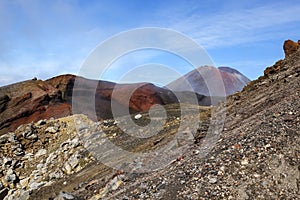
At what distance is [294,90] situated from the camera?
11234mm

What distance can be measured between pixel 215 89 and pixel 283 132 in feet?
56.6

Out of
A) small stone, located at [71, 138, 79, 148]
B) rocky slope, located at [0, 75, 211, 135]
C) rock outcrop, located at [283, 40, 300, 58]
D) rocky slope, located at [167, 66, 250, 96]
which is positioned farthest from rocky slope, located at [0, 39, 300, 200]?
rocky slope, located at [167, 66, 250, 96]

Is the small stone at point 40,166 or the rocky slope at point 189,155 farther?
the small stone at point 40,166

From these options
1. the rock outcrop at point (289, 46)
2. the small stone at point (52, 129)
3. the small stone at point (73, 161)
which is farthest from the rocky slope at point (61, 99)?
the rock outcrop at point (289, 46)

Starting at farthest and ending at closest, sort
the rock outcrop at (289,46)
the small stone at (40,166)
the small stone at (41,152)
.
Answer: the rock outcrop at (289,46) → the small stone at (41,152) → the small stone at (40,166)

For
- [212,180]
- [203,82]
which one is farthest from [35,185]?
[203,82]

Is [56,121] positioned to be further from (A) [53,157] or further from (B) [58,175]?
(B) [58,175]

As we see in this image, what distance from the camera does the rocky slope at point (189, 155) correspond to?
712cm

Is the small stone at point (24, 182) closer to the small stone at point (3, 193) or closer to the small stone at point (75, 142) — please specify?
the small stone at point (3, 193)

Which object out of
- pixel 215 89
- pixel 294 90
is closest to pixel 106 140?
pixel 294 90

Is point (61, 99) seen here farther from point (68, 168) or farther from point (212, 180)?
point (212, 180)

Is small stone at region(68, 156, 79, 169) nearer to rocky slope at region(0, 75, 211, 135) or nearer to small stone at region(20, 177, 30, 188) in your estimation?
small stone at region(20, 177, 30, 188)

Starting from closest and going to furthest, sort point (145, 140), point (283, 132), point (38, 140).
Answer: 1. point (283, 132)
2. point (145, 140)
3. point (38, 140)

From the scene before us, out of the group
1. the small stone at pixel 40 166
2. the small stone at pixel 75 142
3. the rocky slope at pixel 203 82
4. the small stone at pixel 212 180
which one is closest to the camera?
the small stone at pixel 212 180
